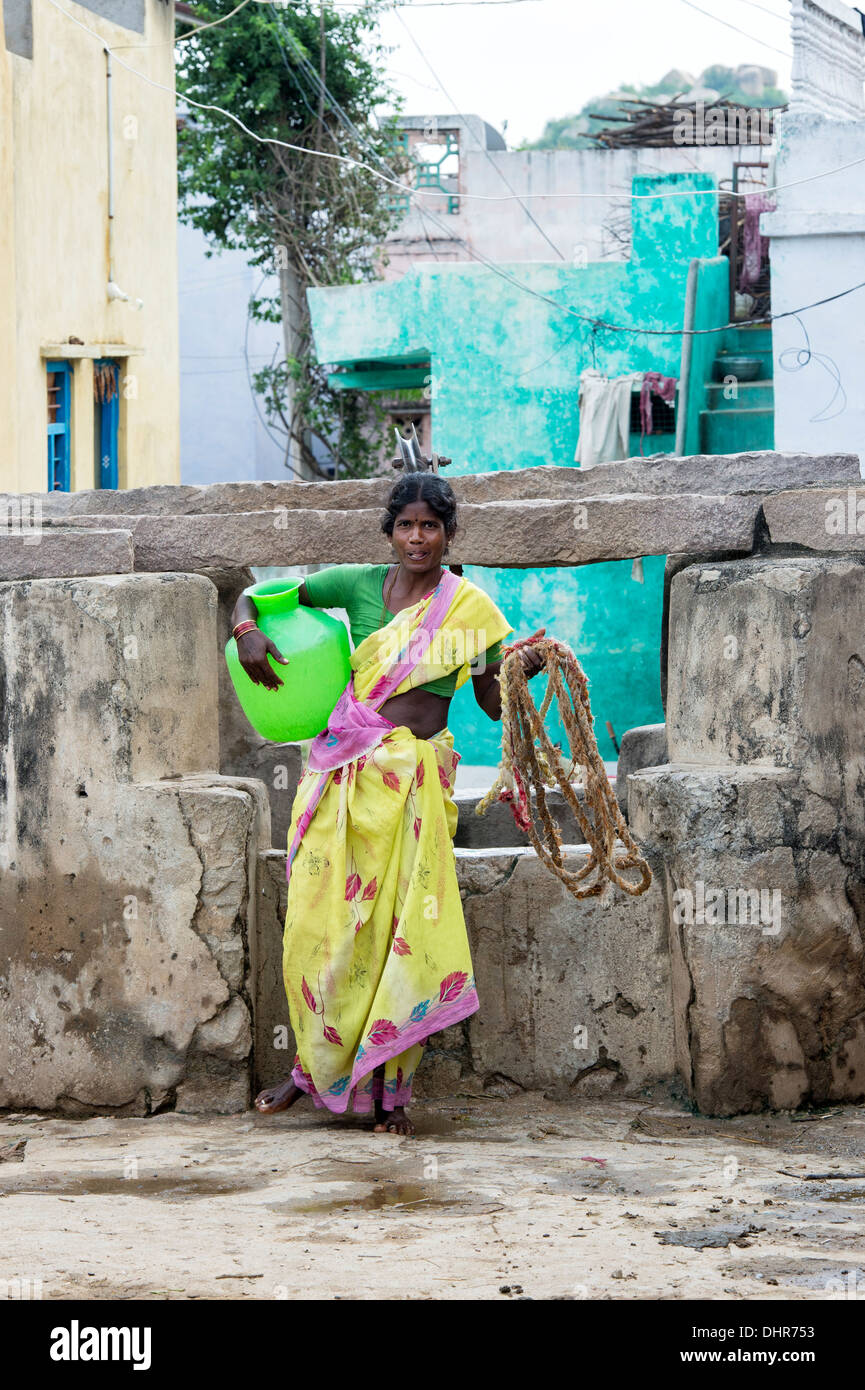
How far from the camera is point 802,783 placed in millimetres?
4531

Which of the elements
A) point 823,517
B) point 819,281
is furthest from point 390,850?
point 819,281

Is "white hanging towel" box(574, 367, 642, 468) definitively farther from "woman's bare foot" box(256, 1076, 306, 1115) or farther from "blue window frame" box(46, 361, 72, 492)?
"woman's bare foot" box(256, 1076, 306, 1115)

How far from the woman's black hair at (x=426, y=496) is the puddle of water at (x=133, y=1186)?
1.69 m

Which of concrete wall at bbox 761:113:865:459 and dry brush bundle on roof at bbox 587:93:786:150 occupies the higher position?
dry brush bundle on roof at bbox 587:93:786:150

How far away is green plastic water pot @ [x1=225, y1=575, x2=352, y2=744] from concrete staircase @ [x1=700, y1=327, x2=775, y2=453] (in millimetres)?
10224

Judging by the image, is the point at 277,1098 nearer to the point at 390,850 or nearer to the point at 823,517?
the point at 390,850

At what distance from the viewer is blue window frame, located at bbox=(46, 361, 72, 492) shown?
41.3 feet

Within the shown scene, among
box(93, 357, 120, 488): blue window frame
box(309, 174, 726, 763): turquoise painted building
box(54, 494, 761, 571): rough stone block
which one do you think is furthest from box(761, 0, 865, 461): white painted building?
box(54, 494, 761, 571): rough stone block

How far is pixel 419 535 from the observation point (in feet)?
14.2

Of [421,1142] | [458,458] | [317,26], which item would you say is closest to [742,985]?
[421,1142]

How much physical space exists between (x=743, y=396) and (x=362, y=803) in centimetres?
1116

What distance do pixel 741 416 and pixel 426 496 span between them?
1060 centimetres

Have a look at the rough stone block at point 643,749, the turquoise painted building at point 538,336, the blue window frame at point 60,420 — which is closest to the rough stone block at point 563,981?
the rough stone block at point 643,749

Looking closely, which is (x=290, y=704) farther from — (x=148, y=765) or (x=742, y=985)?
(x=742, y=985)
